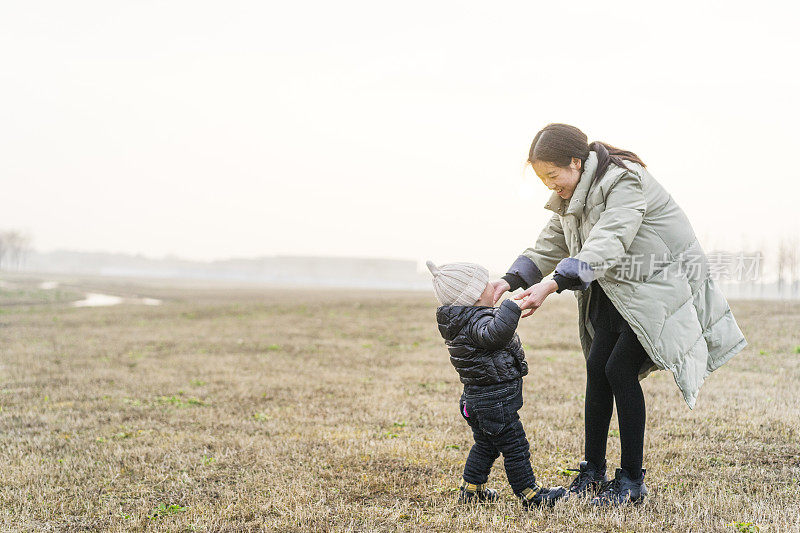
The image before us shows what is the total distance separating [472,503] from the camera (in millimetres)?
4488

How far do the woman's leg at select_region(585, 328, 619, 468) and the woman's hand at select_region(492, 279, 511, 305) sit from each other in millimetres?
753

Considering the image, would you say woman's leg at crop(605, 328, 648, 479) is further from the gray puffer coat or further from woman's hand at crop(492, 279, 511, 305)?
woman's hand at crop(492, 279, 511, 305)

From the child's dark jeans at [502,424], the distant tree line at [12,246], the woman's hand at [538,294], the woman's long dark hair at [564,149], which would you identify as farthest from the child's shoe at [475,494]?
the distant tree line at [12,246]

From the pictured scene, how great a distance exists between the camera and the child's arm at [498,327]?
3.86 m

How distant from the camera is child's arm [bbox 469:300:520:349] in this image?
3855 millimetres

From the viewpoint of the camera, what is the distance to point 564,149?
4.06 meters

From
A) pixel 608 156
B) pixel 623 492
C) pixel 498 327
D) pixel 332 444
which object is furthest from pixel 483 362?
pixel 332 444

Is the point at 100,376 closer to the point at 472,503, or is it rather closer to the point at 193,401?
the point at 193,401

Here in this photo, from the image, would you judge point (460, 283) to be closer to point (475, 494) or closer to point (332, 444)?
point (475, 494)

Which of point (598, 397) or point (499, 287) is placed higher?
point (499, 287)

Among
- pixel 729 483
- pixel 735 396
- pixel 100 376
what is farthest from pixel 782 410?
pixel 100 376

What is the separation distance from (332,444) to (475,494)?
2.40m

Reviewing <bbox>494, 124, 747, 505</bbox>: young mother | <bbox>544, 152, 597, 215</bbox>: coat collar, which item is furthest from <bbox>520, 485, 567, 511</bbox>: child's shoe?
<bbox>544, 152, 597, 215</bbox>: coat collar

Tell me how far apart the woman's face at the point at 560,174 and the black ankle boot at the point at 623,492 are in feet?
7.07
